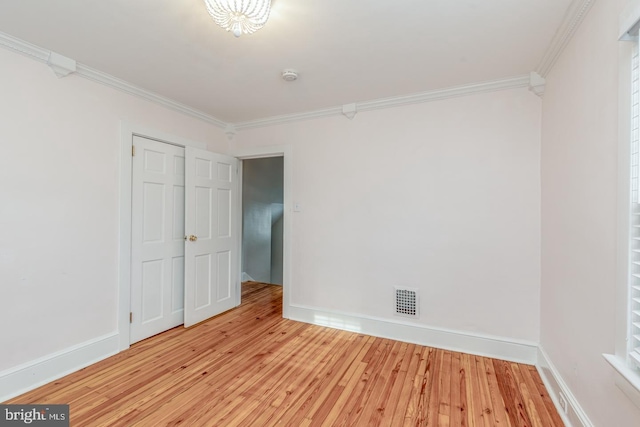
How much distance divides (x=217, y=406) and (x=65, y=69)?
2.72 metres

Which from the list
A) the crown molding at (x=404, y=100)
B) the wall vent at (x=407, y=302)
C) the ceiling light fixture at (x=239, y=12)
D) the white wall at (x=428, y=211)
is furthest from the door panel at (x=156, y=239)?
the wall vent at (x=407, y=302)

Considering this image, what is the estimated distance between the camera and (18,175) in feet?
6.45

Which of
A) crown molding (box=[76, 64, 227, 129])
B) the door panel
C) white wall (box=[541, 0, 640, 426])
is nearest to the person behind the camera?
white wall (box=[541, 0, 640, 426])

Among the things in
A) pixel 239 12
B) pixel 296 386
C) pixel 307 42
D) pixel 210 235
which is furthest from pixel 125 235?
pixel 307 42

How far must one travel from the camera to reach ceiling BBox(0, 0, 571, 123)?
1643 mm

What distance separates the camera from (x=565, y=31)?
5.75 feet

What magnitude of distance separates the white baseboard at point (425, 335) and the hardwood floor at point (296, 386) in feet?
0.36

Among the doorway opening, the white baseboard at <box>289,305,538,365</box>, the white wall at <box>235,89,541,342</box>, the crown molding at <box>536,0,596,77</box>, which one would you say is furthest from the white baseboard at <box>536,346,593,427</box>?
the doorway opening

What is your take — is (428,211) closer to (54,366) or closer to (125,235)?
(125,235)

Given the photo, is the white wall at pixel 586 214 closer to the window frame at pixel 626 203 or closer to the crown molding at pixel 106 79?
the window frame at pixel 626 203

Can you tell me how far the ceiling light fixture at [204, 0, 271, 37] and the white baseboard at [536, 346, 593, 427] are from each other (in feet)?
9.05

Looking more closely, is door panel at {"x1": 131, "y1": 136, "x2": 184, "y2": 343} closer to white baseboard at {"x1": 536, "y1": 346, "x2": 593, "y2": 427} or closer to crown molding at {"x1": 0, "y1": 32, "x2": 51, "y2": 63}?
crown molding at {"x1": 0, "y1": 32, "x2": 51, "y2": 63}

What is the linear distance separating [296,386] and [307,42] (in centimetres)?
246

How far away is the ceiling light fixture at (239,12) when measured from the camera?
4.79 feet
